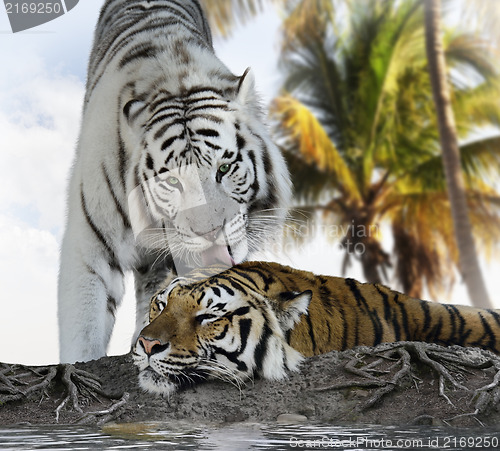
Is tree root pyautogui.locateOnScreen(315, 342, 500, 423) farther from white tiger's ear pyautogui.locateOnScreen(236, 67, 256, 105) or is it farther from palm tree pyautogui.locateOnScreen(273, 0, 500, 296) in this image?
palm tree pyautogui.locateOnScreen(273, 0, 500, 296)

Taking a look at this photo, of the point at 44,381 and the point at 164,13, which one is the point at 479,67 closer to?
the point at 164,13

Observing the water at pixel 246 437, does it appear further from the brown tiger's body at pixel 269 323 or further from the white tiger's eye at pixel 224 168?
the white tiger's eye at pixel 224 168

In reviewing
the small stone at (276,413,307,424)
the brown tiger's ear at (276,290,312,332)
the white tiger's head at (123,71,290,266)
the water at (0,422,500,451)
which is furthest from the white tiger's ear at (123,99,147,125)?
the small stone at (276,413,307,424)

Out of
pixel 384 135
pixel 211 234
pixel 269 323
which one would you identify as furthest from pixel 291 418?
pixel 384 135

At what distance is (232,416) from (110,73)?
2.61 meters

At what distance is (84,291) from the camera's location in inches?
156

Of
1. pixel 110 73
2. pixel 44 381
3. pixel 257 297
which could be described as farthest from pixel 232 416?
pixel 110 73

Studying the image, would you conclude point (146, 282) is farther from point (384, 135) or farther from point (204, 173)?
point (384, 135)

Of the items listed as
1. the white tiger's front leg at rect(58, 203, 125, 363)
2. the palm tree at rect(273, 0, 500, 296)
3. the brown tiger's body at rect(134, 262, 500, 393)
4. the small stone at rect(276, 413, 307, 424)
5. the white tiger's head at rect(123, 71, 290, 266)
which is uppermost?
the palm tree at rect(273, 0, 500, 296)

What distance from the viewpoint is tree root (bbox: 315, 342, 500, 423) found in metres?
3.07

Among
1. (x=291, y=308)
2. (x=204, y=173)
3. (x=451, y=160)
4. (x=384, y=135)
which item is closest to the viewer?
(x=291, y=308)

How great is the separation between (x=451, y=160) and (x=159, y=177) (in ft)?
30.2

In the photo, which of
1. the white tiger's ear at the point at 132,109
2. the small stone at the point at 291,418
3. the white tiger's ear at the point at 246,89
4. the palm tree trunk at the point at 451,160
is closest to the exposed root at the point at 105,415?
the small stone at the point at 291,418

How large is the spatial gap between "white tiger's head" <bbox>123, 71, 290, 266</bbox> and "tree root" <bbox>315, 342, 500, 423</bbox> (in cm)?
86
